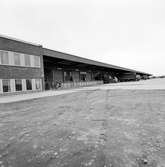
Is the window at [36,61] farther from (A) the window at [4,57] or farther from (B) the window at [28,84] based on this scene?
(A) the window at [4,57]

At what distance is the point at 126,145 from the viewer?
9.04 ft

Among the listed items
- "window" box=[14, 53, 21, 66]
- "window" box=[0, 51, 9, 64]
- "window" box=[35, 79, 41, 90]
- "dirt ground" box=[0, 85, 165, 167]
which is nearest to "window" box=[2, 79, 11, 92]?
"window" box=[0, 51, 9, 64]

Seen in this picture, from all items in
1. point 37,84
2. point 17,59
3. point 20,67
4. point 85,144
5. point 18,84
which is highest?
Answer: point 17,59

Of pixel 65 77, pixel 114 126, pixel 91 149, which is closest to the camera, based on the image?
pixel 91 149

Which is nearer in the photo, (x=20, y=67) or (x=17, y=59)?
(x=17, y=59)

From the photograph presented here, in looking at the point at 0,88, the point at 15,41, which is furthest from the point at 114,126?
the point at 15,41

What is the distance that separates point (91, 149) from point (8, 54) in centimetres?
1502

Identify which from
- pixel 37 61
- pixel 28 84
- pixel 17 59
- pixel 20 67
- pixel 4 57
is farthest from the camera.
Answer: pixel 37 61

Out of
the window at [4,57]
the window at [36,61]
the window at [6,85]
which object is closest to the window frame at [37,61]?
the window at [36,61]

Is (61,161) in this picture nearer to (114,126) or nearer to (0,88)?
(114,126)

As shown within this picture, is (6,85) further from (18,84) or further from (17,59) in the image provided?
(17,59)

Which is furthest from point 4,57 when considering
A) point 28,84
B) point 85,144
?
point 85,144

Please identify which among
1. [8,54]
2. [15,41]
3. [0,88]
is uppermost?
[15,41]

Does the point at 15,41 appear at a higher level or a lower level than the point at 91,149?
higher
